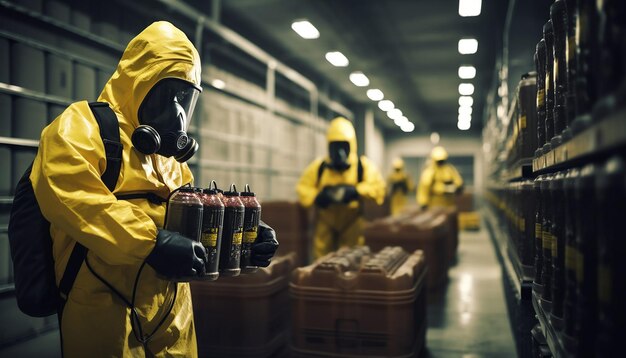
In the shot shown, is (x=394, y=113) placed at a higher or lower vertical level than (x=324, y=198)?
higher

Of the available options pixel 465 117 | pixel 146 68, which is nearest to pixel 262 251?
pixel 146 68

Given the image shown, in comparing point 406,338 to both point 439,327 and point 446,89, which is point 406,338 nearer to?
point 439,327

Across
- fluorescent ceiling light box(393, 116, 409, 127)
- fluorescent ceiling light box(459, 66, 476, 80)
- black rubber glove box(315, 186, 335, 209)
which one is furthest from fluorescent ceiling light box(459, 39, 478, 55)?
fluorescent ceiling light box(393, 116, 409, 127)

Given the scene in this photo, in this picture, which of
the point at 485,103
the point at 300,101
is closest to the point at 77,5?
the point at 300,101

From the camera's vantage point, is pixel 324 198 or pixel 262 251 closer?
pixel 262 251

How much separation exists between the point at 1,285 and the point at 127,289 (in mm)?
2756

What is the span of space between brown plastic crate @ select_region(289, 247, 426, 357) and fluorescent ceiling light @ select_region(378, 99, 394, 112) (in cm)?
1385

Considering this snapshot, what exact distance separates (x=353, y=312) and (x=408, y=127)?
A: 2138cm

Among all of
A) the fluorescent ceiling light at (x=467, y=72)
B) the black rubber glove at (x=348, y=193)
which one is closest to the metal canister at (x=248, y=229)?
the black rubber glove at (x=348, y=193)

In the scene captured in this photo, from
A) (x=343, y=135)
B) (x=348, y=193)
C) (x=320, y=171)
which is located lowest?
(x=348, y=193)

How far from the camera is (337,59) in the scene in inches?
443

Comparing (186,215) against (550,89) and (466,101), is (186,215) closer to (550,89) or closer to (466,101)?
(550,89)

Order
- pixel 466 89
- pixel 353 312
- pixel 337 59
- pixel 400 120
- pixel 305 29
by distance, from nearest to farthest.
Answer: pixel 353 312 < pixel 305 29 < pixel 337 59 < pixel 466 89 < pixel 400 120

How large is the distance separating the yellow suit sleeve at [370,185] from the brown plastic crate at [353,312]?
247 cm
